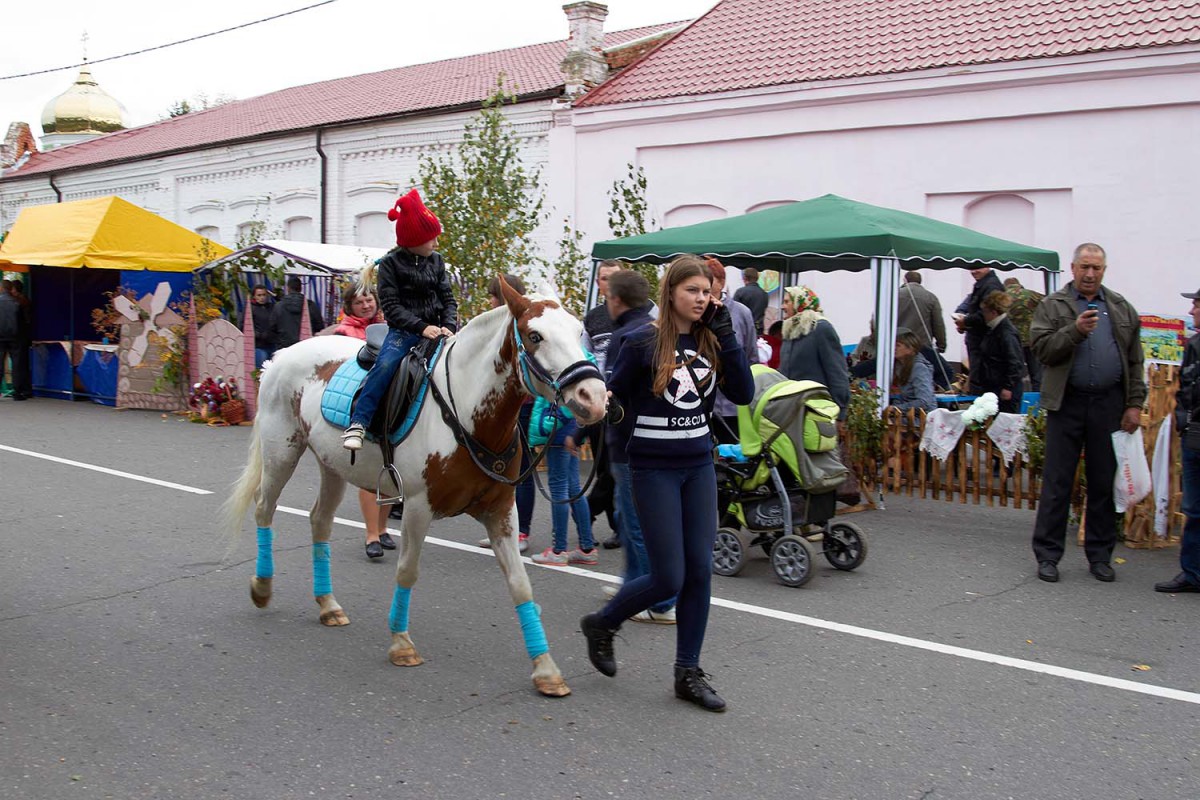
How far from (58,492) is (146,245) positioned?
8932 millimetres

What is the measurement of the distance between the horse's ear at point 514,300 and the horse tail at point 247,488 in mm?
2477

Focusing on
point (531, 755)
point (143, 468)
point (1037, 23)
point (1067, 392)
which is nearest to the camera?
point (531, 755)

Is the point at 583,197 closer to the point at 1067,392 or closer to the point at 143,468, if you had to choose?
the point at 143,468

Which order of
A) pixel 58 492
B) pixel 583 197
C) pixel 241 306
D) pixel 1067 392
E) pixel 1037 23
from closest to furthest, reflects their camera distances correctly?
1. pixel 1067 392
2. pixel 58 492
3. pixel 1037 23
4. pixel 241 306
5. pixel 583 197

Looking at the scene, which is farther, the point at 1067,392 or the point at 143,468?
the point at 143,468

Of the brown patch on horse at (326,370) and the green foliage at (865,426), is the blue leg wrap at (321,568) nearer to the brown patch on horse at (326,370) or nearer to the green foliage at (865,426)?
the brown patch on horse at (326,370)

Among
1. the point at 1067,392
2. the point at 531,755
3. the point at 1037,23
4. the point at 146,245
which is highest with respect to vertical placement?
the point at 1037,23

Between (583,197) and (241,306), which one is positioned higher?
(583,197)

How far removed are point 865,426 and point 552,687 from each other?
5.63 m

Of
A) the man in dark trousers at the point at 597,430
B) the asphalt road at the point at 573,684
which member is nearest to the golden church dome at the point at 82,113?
the asphalt road at the point at 573,684

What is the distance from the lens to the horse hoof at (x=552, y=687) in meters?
4.90

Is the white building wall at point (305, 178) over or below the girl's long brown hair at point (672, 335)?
over

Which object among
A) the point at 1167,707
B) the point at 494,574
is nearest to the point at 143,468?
the point at 494,574

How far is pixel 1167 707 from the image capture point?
192 inches
